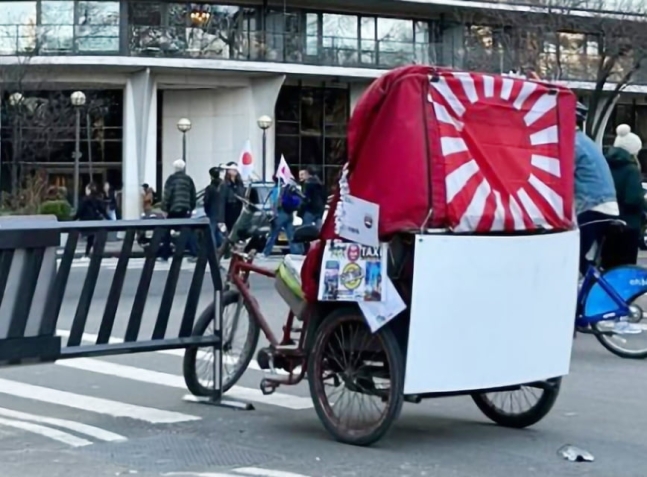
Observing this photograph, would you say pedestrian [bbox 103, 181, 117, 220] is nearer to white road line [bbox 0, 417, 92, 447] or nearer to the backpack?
the backpack

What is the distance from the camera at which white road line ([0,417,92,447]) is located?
819 cm

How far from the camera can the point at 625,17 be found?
41.4 m

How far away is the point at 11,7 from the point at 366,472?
41.9 metres

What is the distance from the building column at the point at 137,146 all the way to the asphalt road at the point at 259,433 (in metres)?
37.5

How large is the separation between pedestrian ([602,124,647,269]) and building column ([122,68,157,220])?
3592 cm

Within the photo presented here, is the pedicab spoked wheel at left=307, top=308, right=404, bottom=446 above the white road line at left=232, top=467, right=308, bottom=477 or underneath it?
above

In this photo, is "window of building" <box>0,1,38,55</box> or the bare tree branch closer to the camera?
the bare tree branch

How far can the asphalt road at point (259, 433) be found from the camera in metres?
7.47

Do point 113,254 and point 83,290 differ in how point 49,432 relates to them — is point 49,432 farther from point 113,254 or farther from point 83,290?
point 113,254

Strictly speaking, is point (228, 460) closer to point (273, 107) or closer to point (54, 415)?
point (54, 415)

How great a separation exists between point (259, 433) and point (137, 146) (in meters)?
41.1

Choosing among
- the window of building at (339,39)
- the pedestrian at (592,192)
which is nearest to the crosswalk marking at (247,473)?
the pedestrian at (592,192)

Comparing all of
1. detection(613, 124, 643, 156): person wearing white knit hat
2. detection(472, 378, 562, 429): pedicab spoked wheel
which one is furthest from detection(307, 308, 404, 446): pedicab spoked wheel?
detection(613, 124, 643, 156): person wearing white knit hat

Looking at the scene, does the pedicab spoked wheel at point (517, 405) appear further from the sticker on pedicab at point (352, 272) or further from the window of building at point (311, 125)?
the window of building at point (311, 125)
